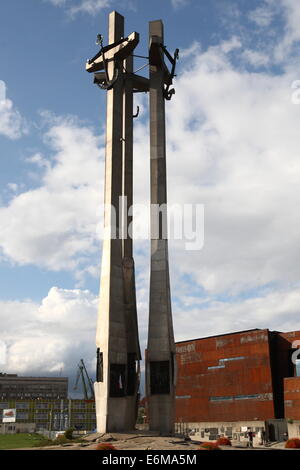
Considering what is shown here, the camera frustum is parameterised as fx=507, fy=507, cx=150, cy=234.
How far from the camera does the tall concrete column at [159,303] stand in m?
36.2

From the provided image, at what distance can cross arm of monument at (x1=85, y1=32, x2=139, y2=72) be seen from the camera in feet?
135

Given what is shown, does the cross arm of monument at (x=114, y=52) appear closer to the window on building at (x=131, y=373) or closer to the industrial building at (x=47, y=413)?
the window on building at (x=131, y=373)

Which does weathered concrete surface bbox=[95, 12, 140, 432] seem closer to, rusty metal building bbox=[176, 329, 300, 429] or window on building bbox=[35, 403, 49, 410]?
rusty metal building bbox=[176, 329, 300, 429]

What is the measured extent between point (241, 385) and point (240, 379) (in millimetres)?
775

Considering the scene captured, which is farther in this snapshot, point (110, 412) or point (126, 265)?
point (126, 265)

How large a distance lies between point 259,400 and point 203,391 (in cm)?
979

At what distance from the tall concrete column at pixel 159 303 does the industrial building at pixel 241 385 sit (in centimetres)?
2827

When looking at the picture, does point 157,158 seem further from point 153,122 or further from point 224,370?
point 224,370

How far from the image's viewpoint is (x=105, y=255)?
37375 millimetres

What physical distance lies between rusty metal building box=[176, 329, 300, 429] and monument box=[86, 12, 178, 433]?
29.6 m

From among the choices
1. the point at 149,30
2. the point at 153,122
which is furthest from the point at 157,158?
the point at 149,30

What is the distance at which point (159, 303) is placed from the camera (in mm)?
37625

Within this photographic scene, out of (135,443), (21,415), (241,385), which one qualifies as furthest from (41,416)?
(135,443)

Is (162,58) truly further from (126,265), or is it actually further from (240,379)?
(240,379)
